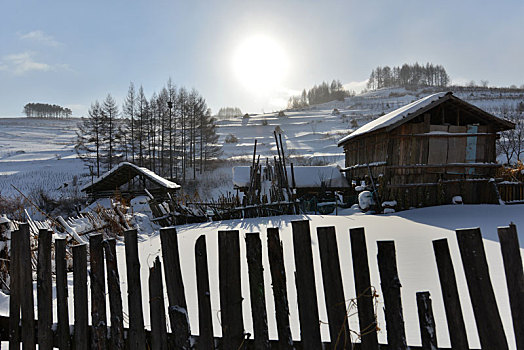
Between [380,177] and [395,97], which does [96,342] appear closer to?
[380,177]

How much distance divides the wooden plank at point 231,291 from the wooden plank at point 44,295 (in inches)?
57.0

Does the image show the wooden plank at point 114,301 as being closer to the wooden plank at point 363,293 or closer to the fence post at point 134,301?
the fence post at point 134,301

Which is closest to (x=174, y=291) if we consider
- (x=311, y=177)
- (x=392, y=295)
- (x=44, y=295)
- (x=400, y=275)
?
(x=44, y=295)


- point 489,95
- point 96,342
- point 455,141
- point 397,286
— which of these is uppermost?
point 489,95

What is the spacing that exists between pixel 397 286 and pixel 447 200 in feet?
49.2

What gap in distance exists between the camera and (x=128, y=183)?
902 inches

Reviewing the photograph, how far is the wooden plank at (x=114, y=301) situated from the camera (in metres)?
2.19

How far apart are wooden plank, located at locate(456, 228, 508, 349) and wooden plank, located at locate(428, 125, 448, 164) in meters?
14.5

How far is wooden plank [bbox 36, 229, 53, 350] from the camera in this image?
2.38 metres

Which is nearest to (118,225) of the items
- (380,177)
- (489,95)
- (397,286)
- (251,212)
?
(251,212)

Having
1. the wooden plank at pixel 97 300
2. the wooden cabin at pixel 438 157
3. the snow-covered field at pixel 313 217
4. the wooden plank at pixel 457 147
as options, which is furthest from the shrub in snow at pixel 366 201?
the wooden plank at pixel 97 300

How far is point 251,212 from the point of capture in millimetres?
13156

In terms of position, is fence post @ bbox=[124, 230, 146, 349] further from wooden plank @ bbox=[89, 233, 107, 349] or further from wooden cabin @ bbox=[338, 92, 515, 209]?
wooden cabin @ bbox=[338, 92, 515, 209]

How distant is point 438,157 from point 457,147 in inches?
45.7
